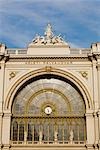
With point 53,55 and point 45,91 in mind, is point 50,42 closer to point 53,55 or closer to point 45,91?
point 53,55

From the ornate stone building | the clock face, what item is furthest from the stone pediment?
the clock face

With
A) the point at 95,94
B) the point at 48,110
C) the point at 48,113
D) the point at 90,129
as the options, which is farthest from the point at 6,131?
the point at 95,94

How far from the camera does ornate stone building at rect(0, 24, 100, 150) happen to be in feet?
115

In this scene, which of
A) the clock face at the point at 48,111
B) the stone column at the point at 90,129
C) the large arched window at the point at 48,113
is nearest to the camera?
the stone column at the point at 90,129

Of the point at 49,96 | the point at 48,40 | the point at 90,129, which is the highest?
the point at 48,40

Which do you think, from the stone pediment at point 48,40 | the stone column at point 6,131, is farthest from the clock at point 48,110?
the stone pediment at point 48,40

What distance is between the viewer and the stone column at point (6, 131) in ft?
112

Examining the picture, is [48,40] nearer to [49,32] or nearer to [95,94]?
[49,32]

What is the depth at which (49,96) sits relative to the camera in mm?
36844

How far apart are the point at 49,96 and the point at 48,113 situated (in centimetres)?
162

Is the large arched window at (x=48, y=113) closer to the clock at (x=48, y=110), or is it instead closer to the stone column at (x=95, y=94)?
the clock at (x=48, y=110)

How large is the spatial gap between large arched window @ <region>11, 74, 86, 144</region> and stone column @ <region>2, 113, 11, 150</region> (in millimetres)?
833

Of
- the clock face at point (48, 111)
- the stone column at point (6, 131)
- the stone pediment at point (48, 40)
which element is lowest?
the stone column at point (6, 131)

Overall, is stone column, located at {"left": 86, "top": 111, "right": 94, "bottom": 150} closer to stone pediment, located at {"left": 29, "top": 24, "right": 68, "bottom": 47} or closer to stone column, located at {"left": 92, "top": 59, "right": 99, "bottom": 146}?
stone column, located at {"left": 92, "top": 59, "right": 99, "bottom": 146}
